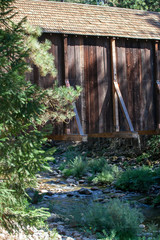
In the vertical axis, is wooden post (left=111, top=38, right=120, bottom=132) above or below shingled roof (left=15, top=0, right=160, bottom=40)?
below

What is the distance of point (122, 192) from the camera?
9539 mm

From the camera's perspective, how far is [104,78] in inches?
344

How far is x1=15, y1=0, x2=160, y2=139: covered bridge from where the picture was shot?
27.2 feet

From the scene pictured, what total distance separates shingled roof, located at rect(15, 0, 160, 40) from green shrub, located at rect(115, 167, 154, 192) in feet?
13.6

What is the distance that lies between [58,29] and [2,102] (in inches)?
193

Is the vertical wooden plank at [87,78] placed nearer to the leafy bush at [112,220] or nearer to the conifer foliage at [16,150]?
the leafy bush at [112,220]

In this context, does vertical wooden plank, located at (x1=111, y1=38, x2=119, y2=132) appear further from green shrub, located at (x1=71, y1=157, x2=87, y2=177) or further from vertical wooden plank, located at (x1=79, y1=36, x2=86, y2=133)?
green shrub, located at (x1=71, y1=157, x2=87, y2=177)

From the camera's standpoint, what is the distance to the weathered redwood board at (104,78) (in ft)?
27.3

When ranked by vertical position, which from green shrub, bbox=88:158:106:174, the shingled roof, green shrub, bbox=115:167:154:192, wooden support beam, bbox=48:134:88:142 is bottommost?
green shrub, bbox=88:158:106:174

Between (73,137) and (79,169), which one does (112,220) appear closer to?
(73,137)

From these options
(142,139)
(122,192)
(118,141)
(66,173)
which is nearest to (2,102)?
(122,192)

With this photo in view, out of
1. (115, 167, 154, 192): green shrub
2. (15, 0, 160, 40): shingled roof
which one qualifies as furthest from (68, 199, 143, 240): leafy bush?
(15, 0, 160, 40): shingled roof

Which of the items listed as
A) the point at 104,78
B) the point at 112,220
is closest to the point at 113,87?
the point at 104,78

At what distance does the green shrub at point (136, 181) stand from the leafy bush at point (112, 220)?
350 cm
